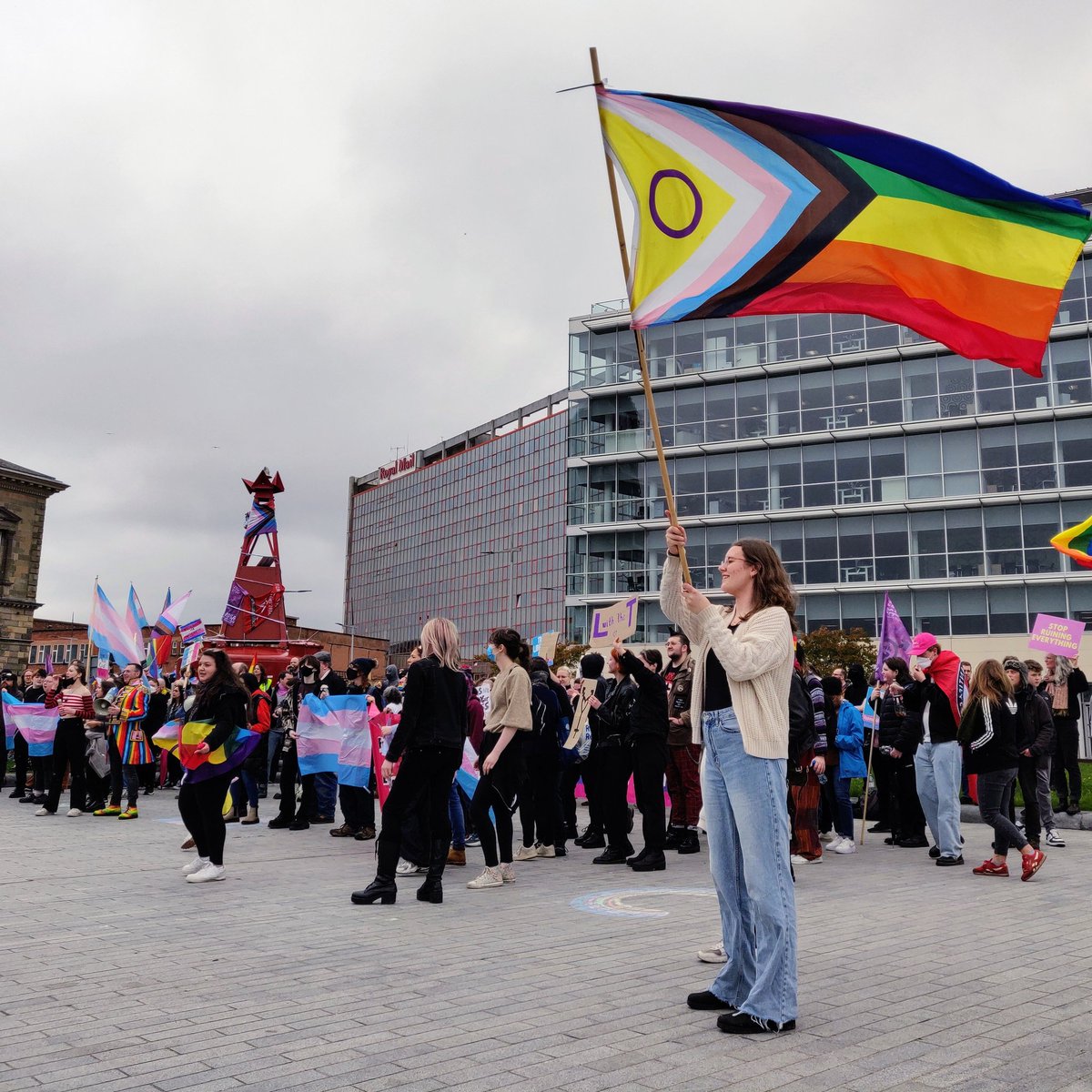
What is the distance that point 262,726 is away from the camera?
34.2 ft

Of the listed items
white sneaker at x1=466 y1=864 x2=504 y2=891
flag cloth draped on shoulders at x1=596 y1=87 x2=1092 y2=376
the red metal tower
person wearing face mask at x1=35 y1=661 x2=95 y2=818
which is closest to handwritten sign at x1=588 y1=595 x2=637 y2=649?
person wearing face mask at x1=35 y1=661 x2=95 y2=818

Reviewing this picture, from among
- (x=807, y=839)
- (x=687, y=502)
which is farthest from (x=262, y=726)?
(x=687, y=502)

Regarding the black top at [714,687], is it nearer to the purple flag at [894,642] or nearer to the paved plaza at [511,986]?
the paved plaza at [511,986]

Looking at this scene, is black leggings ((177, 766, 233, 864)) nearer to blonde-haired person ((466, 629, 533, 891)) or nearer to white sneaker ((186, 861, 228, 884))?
white sneaker ((186, 861, 228, 884))

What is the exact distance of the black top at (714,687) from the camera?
185 inches

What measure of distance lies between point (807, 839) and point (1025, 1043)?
6205 millimetres

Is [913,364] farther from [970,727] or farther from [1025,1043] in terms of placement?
[1025,1043]

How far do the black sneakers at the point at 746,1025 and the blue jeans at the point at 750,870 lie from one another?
24mm

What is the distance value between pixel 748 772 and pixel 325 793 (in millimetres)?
9634

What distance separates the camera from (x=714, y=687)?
4.74 m

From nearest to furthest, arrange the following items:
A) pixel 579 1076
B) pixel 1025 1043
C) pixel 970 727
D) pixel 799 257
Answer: pixel 579 1076 → pixel 1025 1043 → pixel 799 257 → pixel 970 727

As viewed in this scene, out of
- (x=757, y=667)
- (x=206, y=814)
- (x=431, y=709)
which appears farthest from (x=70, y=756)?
(x=757, y=667)

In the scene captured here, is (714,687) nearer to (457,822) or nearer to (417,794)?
(417,794)

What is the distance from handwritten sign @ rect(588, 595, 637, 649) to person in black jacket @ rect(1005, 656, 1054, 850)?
5.69 metres
